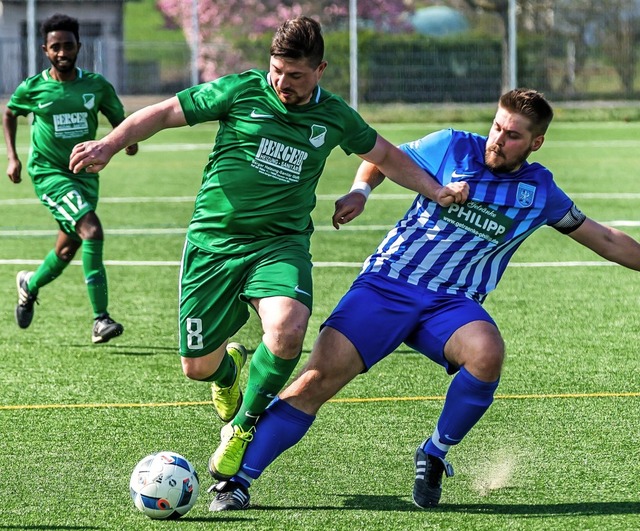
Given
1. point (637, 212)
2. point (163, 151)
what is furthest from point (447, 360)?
point (163, 151)

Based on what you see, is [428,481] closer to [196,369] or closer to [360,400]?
[196,369]

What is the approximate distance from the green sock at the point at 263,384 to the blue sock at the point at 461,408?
2.23ft

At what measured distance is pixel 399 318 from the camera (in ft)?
17.8

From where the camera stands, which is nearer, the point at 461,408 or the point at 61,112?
the point at 461,408

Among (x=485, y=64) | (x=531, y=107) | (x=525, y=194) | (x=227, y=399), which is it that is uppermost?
(x=531, y=107)

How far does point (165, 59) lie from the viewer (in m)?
33.5

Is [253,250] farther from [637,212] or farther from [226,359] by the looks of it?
[637,212]

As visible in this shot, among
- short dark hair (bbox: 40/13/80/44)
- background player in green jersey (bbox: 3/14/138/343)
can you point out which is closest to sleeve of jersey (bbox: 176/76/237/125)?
background player in green jersey (bbox: 3/14/138/343)

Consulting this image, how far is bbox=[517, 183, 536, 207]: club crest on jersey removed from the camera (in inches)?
218

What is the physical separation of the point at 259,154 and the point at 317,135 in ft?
0.91

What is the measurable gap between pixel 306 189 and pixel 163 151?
20.1m

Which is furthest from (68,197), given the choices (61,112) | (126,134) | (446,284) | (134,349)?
(446,284)

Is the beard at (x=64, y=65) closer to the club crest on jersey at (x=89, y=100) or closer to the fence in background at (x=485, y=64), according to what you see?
the club crest on jersey at (x=89, y=100)

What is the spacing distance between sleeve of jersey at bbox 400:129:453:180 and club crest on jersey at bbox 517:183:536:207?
1.32 feet
